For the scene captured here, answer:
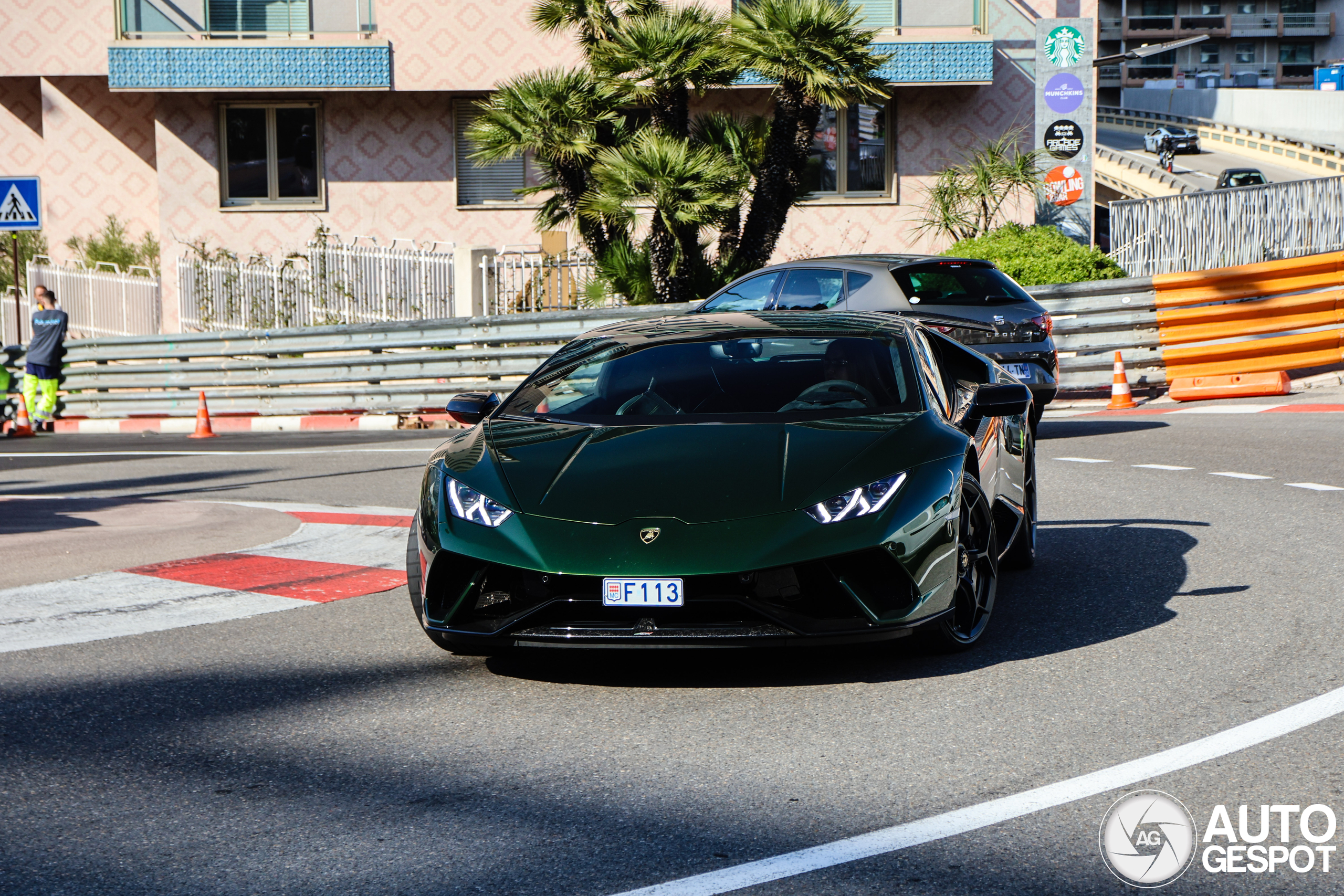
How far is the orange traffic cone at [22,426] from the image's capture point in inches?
801

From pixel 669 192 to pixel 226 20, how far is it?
10626mm

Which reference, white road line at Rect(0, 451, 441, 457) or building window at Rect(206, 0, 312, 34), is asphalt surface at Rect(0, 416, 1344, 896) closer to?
white road line at Rect(0, 451, 441, 457)

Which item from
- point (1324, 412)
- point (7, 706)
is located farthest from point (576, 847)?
point (1324, 412)

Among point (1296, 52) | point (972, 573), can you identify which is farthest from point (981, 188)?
point (1296, 52)

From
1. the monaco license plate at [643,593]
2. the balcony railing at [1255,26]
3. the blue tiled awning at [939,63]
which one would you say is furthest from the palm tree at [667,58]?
the balcony railing at [1255,26]

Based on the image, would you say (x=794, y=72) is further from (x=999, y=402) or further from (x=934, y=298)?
(x=999, y=402)

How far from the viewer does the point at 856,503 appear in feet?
17.3

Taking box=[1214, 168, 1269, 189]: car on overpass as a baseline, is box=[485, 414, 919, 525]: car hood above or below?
below

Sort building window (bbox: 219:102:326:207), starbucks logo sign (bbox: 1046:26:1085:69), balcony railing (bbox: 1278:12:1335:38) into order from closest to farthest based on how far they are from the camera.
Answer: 1. starbucks logo sign (bbox: 1046:26:1085:69)
2. building window (bbox: 219:102:326:207)
3. balcony railing (bbox: 1278:12:1335:38)

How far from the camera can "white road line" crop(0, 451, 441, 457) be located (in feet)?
49.8

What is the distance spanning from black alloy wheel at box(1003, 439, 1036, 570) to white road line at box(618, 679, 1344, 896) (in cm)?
248

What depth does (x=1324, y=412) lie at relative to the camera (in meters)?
14.9

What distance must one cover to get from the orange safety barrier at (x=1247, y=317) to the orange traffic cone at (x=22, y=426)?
14353 millimetres

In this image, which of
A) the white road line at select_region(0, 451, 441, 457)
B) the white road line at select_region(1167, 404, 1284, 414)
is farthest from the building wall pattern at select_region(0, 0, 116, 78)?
the white road line at select_region(1167, 404, 1284, 414)
